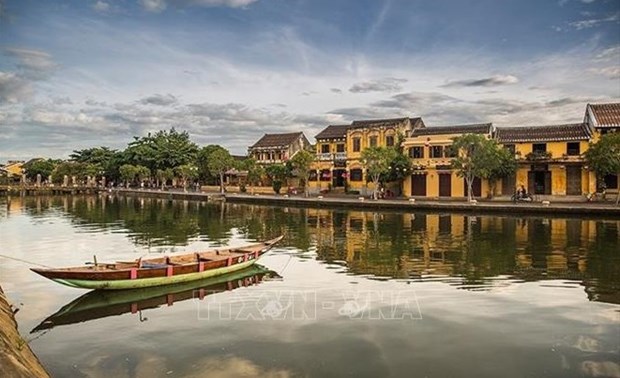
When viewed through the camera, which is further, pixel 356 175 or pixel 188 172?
pixel 188 172

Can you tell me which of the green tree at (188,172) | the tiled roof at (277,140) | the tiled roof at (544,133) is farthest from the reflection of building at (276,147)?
the tiled roof at (544,133)

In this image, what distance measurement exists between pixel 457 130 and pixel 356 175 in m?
11.5

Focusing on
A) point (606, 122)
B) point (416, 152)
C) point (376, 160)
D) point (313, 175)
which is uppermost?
point (606, 122)

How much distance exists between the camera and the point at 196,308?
48.6ft

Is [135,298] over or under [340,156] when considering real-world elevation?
under

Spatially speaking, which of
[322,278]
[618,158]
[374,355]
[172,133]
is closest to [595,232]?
[618,158]

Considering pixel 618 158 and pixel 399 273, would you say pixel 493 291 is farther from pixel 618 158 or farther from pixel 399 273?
pixel 618 158

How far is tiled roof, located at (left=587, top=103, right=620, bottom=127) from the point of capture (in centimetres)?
4119

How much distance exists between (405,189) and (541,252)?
2882cm

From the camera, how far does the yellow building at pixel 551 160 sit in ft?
141

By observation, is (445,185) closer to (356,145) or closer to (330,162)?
(356,145)

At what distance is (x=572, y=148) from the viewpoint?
4341cm

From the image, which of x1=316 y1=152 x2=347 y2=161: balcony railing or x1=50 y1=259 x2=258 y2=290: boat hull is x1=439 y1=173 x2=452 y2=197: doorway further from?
x1=50 y1=259 x2=258 y2=290: boat hull

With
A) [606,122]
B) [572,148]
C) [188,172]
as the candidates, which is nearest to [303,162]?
[188,172]
